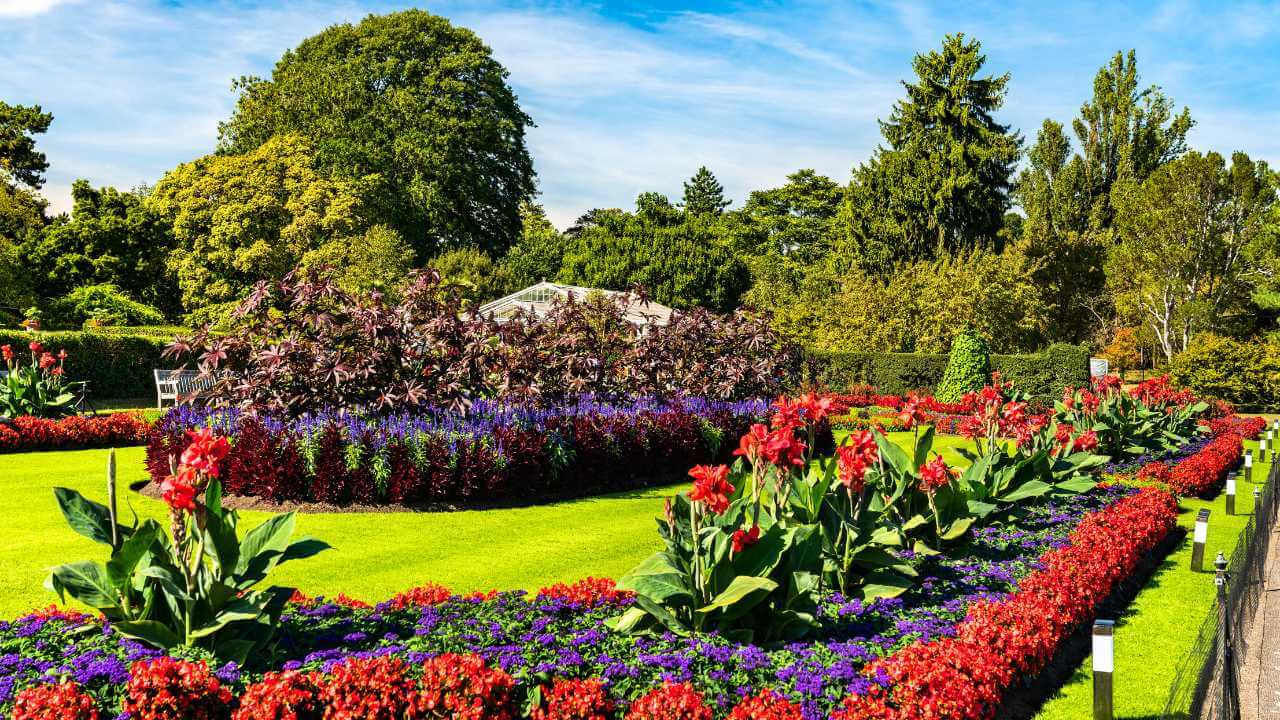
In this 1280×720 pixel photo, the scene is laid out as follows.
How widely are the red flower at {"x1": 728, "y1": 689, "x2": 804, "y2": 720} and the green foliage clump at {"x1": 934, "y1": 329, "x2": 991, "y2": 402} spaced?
17743mm

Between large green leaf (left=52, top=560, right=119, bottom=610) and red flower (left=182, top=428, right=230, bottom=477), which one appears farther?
large green leaf (left=52, top=560, right=119, bottom=610)

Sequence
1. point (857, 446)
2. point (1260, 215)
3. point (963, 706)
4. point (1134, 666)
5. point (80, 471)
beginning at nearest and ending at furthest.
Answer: point (963, 706) → point (1134, 666) → point (857, 446) → point (80, 471) → point (1260, 215)

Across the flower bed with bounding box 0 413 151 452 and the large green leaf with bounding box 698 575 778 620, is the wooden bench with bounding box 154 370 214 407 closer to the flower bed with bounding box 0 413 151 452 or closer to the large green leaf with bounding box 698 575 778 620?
the flower bed with bounding box 0 413 151 452

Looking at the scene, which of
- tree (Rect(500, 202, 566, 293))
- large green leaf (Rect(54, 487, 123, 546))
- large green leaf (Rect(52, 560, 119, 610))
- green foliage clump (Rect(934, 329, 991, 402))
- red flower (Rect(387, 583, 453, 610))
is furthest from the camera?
tree (Rect(500, 202, 566, 293))

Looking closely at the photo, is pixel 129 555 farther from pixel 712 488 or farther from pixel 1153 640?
pixel 1153 640

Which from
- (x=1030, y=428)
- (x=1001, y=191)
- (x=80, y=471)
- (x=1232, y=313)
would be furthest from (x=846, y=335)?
(x=80, y=471)

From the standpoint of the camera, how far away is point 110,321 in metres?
26.6

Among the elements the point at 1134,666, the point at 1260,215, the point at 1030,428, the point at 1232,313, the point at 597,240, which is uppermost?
the point at 597,240

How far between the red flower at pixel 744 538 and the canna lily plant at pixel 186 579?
6.29ft

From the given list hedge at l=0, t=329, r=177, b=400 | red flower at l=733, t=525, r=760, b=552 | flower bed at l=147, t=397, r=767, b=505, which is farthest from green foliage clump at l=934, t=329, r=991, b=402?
hedge at l=0, t=329, r=177, b=400

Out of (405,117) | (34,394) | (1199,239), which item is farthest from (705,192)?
(34,394)

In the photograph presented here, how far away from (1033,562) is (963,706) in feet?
8.78

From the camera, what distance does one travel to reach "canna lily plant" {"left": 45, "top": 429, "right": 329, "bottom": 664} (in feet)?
12.6

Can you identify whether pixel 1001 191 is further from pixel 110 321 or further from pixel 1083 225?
pixel 110 321
